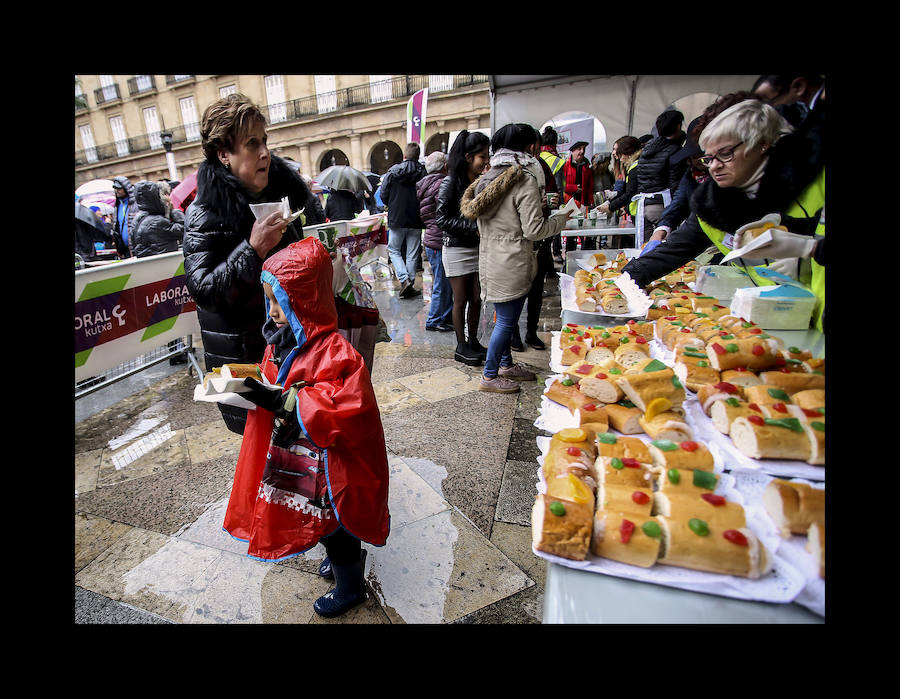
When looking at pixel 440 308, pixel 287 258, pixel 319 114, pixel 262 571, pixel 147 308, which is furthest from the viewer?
pixel 319 114

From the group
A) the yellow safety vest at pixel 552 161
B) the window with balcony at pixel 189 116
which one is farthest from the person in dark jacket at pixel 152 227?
the window with balcony at pixel 189 116

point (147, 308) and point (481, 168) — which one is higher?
point (481, 168)

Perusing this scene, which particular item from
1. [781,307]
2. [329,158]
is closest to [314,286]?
[781,307]

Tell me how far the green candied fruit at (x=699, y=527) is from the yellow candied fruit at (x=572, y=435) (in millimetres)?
466

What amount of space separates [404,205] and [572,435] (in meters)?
6.20

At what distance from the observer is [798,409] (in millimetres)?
1395

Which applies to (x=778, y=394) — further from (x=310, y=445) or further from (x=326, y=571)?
(x=326, y=571)

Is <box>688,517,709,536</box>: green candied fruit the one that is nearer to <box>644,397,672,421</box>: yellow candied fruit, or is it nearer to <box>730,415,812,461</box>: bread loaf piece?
<box>730,415,812,461</box>: bread loaf piece

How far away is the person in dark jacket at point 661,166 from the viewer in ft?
17.0

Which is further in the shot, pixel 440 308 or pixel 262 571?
pixel 440 308

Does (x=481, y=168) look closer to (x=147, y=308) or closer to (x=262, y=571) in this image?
(x=147, y=308)

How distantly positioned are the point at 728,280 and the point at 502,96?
7725 millimetres
